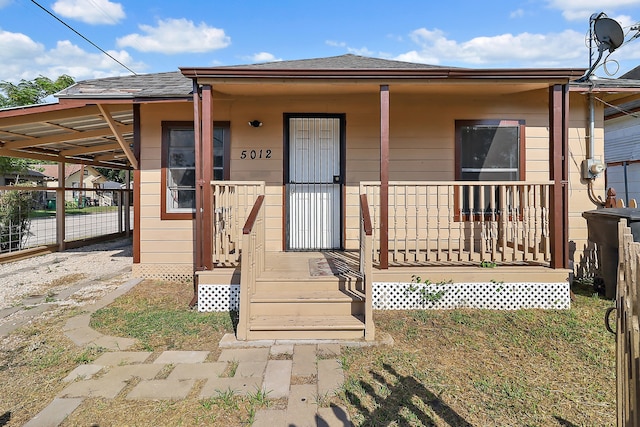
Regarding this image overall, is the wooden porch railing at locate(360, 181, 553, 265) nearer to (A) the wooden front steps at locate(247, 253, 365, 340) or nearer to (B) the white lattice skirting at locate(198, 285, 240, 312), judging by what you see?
(A) the wooden front steps at locate(247, 253, 365, 340)

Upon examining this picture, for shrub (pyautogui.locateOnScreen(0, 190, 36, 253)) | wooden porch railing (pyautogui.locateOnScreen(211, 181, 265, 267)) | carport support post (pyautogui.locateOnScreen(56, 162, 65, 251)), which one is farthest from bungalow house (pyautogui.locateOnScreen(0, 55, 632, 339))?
carport support post (pyautogui.locateOnScreen(56, 162, 65, 251))

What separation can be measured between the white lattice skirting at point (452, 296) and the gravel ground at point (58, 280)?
182 centimetres

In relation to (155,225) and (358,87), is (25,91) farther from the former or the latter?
(358,87)

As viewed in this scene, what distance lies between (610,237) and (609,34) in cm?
281

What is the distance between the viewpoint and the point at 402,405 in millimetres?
2219

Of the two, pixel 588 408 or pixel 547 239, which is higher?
pixel 547 239

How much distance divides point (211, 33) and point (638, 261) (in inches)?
1067

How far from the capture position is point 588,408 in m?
2.20

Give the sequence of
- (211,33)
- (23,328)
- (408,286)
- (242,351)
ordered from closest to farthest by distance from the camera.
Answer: (242,351) < (23,328) < (408,286) < (211,33)

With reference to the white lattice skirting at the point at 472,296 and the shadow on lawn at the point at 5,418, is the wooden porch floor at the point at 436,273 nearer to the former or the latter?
the white lattice skirting at the point at 472,296

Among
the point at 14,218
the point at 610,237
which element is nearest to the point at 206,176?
the point at 610,237

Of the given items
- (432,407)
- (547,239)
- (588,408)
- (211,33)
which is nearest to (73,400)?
(432,407)

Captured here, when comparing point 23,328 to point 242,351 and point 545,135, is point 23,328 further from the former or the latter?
point 545,135

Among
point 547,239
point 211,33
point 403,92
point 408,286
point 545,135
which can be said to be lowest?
point 408,286
